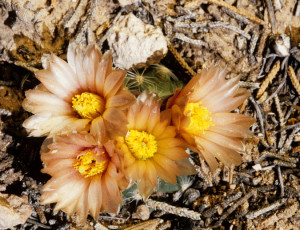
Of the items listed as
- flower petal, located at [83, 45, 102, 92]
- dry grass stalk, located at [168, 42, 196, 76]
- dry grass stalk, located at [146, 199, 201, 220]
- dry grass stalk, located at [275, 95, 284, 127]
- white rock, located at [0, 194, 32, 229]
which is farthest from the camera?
dry grass stalk, located at [275, 95, 284, 127]

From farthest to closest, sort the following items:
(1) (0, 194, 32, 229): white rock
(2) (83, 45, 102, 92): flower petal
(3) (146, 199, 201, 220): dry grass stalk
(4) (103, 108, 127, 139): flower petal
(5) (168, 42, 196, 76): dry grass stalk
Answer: (5) (168, 42, 196, 76): dry grass stalk < (3) (146, 199, 201, 220): dry grass stalk < (1) (0, 194, 32, 229): white rock < (2) (83, 45, 102, 92): flower petal < (4) (103, 108, 127, 139): flower petal

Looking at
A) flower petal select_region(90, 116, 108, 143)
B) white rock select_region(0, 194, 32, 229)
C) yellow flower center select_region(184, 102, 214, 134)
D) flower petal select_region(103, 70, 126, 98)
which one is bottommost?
white rock select_region(0, 194, 32, 229)

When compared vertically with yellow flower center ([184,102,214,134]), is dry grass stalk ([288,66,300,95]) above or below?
below

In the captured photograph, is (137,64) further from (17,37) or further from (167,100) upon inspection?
(17,37)

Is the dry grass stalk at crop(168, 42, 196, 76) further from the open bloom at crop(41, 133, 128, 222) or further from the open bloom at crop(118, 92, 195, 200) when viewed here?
the open bloom at crop(41, 133, 128, 222)

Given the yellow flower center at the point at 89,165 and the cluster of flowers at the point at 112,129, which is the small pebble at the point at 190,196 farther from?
the yellow flower center at the point at 89,165

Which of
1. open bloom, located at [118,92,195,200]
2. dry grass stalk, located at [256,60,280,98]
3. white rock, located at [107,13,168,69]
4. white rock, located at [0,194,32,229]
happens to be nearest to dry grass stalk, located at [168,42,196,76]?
white rock, located at [107,13,168,69]

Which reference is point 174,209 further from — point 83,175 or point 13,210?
point 13,210

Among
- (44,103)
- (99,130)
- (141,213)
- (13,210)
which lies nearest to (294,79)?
(141,213)
